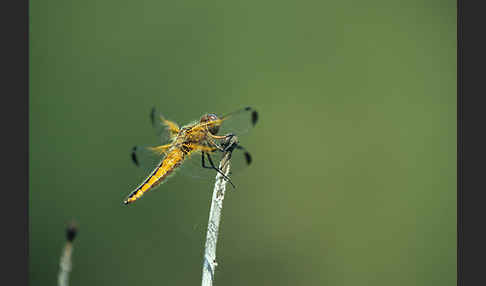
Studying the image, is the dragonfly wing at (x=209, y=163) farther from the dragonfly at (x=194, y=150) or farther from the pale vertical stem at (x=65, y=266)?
the pale vertical stem at (x=65, y=266)

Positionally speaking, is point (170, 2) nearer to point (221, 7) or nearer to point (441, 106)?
point (221, 7)

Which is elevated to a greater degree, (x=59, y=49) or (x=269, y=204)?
(x=59, y=49)

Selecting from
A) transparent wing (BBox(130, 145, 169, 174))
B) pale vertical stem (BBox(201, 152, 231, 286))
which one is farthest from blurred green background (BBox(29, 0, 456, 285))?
pale vertical stem (BBox(201, 152, 231, 286))

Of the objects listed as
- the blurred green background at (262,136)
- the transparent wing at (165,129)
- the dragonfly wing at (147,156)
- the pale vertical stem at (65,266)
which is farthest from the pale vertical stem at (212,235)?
the blurred green background at (262,136)

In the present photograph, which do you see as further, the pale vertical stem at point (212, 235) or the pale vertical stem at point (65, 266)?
the pale vertical stem at point (212, 235)

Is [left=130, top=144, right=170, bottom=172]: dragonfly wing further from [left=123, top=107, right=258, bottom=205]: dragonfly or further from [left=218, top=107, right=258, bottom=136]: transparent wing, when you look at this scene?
[left=218, top=107, right=258, bottom=136]: transparent wing

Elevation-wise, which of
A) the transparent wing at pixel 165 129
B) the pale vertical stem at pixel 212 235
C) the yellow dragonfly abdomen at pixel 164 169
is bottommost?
the pale vertical stem at pixel 212 235

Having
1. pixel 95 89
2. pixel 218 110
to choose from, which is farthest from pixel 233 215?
pixel 95 89

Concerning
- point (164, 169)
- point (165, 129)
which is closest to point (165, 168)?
point (164, 169)
